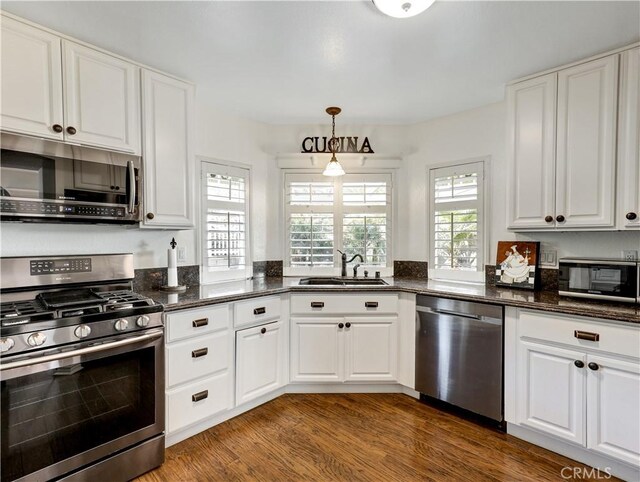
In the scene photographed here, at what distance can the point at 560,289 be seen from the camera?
2.25 metres

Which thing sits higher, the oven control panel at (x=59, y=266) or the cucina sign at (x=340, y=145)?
the cucina sign at (x=340, y=145)

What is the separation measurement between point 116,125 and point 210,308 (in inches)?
50.0

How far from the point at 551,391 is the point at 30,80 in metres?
3.36

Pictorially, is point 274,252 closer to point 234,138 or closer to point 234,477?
point 234,138

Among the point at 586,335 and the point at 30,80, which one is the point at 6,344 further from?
the point at 586,335

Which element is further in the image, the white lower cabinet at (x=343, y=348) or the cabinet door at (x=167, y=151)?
the white lower cabinet at (x=343, y=348)

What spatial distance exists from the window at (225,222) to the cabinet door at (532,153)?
87.0 inches

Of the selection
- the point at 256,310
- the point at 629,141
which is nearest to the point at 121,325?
the point at 256,310

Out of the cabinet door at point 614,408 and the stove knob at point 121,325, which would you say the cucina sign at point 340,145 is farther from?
the cabinet door at point 614,408

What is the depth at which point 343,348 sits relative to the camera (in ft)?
9.04

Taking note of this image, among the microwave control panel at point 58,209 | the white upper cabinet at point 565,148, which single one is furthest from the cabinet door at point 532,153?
the microwave control panel at point 58,209

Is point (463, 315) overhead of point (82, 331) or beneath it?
beneath

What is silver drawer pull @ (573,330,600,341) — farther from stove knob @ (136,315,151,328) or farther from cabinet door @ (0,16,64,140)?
cabinet door @ (0,16,64,140)

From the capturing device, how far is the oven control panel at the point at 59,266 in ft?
6.45
